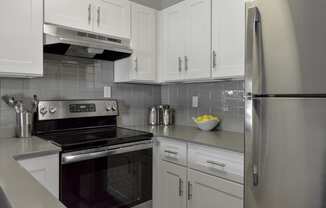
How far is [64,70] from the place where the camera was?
2.06 metres

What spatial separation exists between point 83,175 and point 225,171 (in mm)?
986

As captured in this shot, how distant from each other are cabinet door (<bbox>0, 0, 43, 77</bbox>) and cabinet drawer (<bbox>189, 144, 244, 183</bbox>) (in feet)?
4.31

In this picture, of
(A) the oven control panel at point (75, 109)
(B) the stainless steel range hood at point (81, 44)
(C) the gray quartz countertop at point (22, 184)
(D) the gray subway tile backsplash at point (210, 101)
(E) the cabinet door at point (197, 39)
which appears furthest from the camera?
(D) the gray subway tile backsplash at point (210, 101)

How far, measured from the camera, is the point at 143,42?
2.32 m

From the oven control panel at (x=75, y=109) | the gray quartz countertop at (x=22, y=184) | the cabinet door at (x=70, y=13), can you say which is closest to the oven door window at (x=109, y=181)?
the gray quartz countertop at (x=22, y=184)

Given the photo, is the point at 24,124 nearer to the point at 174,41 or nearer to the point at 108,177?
the point at 108,177

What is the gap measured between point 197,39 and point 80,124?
1.36m

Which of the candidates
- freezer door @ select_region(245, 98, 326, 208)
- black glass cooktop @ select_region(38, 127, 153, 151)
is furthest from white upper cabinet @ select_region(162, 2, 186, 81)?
freezer door @ select_region(245, 98, 326, 208)

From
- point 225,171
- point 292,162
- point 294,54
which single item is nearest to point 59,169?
point 225,171

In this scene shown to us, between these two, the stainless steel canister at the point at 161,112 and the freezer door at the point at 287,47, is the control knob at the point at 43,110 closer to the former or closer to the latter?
the stainless steel canister at the point at 161,112

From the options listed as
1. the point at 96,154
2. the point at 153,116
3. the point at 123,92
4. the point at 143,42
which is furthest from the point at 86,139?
the point at 143,42

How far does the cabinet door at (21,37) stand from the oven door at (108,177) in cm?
69

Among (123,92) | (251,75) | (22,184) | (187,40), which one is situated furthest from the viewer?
(123,92)

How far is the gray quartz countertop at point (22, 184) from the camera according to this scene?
610mm
